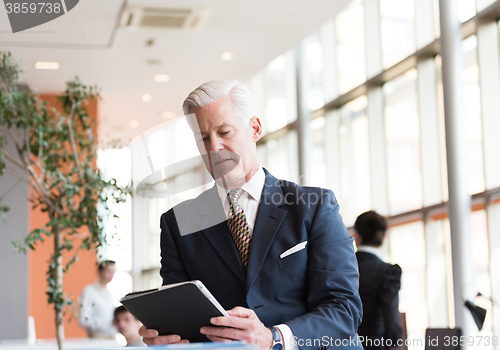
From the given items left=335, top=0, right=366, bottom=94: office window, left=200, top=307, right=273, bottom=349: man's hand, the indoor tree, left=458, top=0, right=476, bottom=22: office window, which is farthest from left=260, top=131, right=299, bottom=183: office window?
left=200, top=307, right=273, bottom=349: man's hand

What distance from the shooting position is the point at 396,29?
19.0ft

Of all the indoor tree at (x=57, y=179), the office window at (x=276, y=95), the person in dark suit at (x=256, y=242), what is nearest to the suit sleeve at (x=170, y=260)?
the person in dark suit at (x=256, y=242)

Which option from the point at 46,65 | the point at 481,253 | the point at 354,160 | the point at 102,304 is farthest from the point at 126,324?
the point at 46,65

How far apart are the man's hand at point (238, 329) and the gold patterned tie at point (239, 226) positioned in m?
0.25

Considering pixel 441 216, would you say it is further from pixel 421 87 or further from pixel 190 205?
pixel 190 205

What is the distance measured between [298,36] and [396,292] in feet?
14.6

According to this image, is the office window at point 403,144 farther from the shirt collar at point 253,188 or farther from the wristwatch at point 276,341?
the wristwatch at point 276,341

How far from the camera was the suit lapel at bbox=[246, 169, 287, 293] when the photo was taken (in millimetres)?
1392

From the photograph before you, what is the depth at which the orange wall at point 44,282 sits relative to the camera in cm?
776

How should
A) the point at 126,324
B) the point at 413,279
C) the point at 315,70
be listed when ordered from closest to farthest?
the point at 126,324
the point at 413,279
the point at 315,70

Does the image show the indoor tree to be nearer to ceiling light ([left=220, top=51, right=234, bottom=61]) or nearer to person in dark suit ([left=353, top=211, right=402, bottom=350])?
person in dark suit ([left=353, top=211, right=402, bottom=350])

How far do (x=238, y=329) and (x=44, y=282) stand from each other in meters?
7.20

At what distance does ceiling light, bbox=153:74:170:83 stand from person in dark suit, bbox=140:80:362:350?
6537 millimetres

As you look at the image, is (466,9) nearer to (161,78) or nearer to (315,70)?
(315,70)
